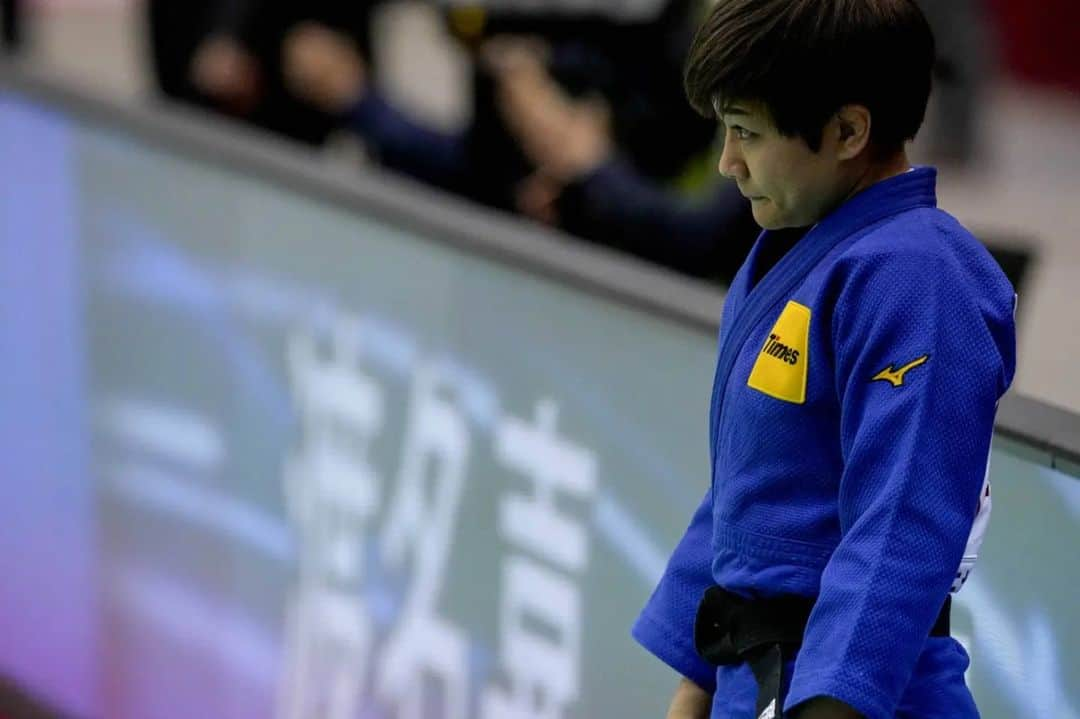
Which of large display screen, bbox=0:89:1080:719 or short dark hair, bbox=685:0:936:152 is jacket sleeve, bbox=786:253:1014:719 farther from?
large display screen, bbox=0:89:1080:719

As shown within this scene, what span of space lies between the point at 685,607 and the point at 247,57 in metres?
3.45

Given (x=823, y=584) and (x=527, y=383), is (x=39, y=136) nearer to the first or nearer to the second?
(x=527, y=383)

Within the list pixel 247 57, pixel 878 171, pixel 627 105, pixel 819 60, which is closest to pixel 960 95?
pixel 247 57

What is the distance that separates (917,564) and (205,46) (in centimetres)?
406

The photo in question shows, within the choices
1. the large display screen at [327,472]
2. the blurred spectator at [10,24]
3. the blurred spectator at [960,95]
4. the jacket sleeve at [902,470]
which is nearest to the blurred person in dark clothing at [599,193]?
the large display screen at [327,472]

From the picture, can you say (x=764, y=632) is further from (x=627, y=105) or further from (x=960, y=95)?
(x=960, y=95)

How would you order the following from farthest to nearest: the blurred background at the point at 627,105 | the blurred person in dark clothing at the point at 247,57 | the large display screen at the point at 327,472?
the blurred person in dark clothing at the point at 247,57, the blurred background at the point at 627,105, the large display screen at the point at 327,472

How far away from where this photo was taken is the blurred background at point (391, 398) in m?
2.41

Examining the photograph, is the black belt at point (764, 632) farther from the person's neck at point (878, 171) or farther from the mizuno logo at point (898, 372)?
the person's neck at point (878, 171)

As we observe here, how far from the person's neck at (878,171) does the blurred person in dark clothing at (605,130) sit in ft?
5.80

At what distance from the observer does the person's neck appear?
1457mm

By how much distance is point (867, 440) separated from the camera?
136 cm

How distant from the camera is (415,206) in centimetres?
280

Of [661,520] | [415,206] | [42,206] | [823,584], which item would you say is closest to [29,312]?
[42,206]
